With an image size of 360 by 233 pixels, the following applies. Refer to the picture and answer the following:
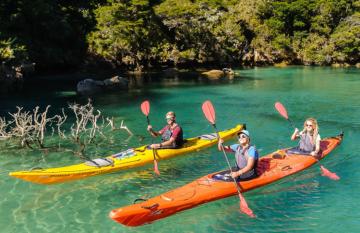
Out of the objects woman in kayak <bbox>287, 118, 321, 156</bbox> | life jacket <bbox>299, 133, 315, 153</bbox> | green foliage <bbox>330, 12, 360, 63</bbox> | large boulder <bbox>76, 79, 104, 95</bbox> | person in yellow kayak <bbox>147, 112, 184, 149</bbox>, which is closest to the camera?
woman in kayak <bbox>287, 118, 321, 156</bbox>

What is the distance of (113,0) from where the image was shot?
36.9m

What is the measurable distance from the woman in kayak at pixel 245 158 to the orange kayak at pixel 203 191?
0.15 metres

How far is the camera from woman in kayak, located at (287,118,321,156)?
10.4 m

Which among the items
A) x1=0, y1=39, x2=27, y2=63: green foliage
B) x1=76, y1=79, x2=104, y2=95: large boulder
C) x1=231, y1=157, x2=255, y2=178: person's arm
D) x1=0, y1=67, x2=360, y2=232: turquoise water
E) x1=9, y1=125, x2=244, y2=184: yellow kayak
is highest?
x1=0, y1=39, x2=27, y2=63: green foliage

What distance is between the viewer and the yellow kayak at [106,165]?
29.6ft

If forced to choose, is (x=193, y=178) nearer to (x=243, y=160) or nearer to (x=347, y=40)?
(x=243, y=160)

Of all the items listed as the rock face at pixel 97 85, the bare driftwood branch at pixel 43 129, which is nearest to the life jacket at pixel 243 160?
the bare driftwood branch at pixel 43 129

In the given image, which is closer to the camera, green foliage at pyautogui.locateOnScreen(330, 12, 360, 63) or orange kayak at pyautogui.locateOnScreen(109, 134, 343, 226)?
orange kayak at pyautogui.locateOnScreen(109, 134, 343, 226)

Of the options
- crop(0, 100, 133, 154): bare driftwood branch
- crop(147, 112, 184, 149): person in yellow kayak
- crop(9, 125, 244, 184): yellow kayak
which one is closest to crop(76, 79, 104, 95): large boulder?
crop(0, 100, 133, 154): bare driftwood branch

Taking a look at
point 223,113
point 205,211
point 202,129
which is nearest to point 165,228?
point 205,211

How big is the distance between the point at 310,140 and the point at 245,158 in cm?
287

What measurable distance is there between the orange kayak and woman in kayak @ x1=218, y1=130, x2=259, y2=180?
15 cm

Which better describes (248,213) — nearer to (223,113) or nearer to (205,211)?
(205,211)

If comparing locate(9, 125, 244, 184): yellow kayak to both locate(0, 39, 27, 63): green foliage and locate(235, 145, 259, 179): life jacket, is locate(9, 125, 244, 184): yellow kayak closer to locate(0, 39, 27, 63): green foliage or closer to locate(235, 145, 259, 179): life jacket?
locate(235, 145, 259, 179): life jacket
